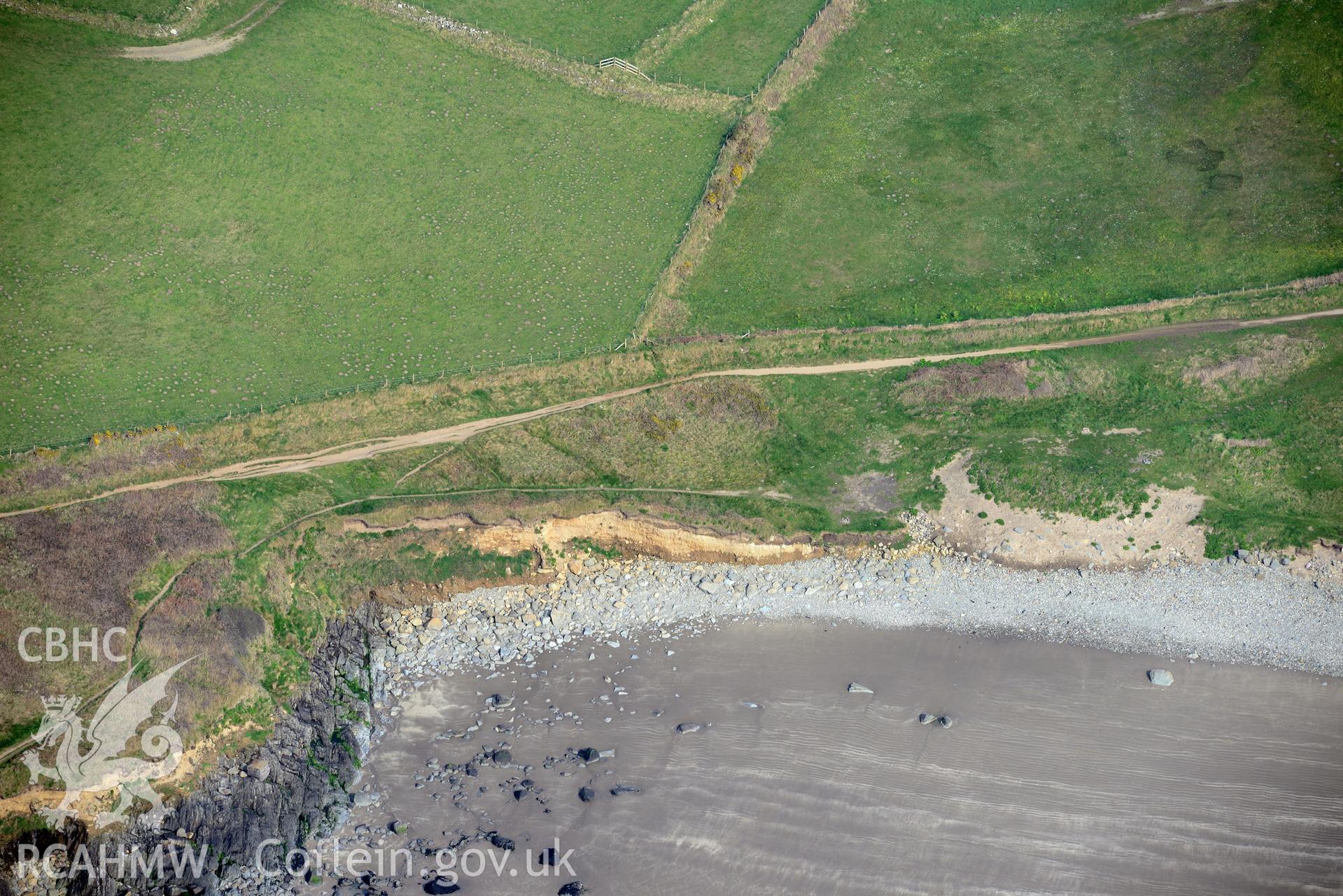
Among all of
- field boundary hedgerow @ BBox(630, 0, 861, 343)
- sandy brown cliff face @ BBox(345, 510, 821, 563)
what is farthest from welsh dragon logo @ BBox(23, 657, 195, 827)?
field boundary hedgerow @ BBox(630, 0, 861, 343)

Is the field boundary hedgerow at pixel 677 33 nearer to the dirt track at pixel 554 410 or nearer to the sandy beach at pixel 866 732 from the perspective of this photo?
the dirt track at pixel 554 410

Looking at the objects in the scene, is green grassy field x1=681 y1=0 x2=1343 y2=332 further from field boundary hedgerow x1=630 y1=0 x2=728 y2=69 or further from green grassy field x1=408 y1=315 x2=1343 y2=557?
field boundary hedgerow x1=630 y1=0 x2=728 y2=69

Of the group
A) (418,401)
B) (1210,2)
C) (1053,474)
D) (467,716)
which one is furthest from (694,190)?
(1210,2)

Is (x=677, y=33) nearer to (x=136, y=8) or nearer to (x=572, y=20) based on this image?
(x=572, y=20)

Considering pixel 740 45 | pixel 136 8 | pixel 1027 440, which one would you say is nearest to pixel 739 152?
pixel 740 45

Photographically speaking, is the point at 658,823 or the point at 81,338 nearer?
the point at 658,823

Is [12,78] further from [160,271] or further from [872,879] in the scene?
[872,879]
